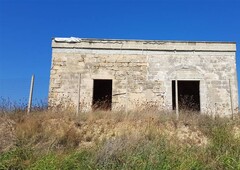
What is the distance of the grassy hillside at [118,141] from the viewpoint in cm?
708

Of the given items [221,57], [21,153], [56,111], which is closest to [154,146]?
[21,153]

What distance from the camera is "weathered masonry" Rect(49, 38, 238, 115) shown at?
13.6 metres

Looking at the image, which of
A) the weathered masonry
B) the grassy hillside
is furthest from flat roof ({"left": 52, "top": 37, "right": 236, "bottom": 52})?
the grassy hillside

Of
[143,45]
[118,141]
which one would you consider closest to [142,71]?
[143,45]

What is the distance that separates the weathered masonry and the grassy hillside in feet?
9.78

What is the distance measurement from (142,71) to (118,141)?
21.5 feet

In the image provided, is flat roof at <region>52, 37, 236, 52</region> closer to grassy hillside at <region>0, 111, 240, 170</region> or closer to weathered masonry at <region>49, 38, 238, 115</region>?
weathered masonry at <region>49, 38, 238, 115</region>

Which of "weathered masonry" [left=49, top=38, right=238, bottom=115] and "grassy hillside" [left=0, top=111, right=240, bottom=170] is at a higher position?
"weathered masonry" [left=49, top=38, right=238, bottom=115]

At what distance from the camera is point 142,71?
1403cm

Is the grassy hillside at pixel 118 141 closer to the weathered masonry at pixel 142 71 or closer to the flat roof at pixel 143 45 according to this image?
the weathered masonry at pixel 142 71

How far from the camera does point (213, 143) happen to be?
8.46 m

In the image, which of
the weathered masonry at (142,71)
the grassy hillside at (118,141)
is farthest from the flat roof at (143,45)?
the grassy hillside at (118,141)

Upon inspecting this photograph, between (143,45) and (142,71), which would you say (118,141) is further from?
(143,45)

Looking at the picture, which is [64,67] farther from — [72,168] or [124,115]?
[72,168]
